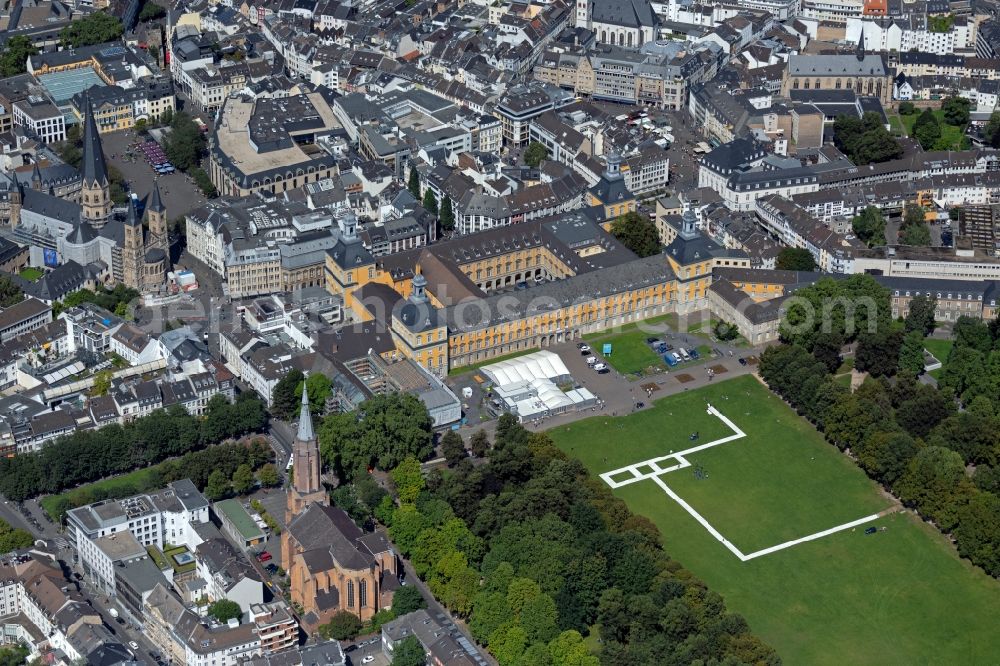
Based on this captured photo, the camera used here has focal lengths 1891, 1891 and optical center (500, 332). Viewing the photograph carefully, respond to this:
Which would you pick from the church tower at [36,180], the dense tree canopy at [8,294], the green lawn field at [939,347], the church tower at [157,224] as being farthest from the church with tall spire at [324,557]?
the church tower at [36,180]

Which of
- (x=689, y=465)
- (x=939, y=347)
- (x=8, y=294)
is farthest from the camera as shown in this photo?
(x=8, y=294)

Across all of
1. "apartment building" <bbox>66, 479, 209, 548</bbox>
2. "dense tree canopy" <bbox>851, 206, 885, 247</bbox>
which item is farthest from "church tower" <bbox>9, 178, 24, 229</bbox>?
"dense tree canopy" <bbox>851, 206, 885, 247</bbox>

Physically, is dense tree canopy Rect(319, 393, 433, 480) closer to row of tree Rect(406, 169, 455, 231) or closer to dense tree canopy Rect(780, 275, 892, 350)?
dense tree canopy Rect(780, 275, 892, 350)

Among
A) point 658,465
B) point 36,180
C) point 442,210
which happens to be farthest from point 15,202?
point 658,465

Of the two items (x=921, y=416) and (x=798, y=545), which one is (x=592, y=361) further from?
(x=798, y=545)

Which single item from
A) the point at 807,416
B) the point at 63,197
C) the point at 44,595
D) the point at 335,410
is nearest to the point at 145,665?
the point at 44,595
